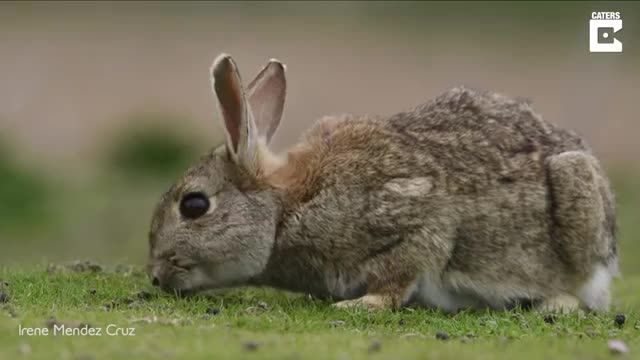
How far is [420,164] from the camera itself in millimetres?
11711

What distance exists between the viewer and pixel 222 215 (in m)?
11.5

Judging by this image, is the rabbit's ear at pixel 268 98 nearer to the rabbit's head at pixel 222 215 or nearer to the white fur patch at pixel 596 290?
the rabbit's head at pixel 222 215

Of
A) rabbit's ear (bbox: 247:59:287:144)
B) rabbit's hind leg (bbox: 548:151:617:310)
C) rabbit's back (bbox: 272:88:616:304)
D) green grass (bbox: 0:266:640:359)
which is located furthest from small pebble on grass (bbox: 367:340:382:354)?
rabbit's ear (bbox: 247:59:287:144)

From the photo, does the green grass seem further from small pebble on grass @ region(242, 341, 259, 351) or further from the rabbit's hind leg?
the rabbit's hind leg

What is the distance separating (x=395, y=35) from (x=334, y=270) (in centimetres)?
3058

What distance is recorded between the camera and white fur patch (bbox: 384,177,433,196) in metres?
11.5

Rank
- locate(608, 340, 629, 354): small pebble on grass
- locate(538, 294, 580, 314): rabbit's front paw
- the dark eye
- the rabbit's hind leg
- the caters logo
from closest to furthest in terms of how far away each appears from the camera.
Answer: locate(608, 340, 629, 354): small pebble on grass
the dark eye
locate(538, 294, 580, 314): rabbit's front paw
the rabbit's hind leg
the caters logo

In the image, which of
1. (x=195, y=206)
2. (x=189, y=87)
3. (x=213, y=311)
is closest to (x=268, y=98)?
(x=195, y=206)

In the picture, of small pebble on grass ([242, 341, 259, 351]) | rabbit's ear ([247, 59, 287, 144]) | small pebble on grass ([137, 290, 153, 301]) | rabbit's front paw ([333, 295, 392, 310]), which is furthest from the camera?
rabbit's ear ([247, 59, 287, 144])

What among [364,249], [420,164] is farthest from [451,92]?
[364,249]

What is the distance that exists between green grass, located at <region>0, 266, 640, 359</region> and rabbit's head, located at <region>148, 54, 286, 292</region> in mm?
248

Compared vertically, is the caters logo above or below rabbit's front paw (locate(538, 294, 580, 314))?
above

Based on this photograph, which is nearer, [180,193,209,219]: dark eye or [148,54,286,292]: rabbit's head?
[148,54,286,292]: rabbit's head

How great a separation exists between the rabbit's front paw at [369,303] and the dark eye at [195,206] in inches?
51.4
